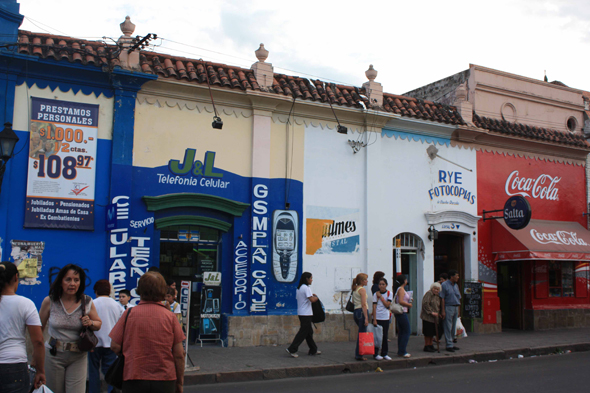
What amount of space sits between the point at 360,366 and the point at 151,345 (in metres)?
6.90

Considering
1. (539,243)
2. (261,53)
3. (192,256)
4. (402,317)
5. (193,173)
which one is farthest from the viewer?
(539,243)

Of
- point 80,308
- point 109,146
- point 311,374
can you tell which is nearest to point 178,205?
point 109,146

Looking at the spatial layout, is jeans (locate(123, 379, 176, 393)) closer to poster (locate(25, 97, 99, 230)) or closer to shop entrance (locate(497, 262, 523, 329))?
poster (locate(25, 97, 99, 230))

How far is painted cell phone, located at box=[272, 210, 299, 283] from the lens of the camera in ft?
42.3

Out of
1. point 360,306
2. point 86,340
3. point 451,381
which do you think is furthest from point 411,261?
point 86,340

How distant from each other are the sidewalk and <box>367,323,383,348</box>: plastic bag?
14.1 inches

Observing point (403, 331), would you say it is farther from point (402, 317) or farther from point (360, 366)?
point (360, 366)

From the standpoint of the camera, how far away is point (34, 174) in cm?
1076

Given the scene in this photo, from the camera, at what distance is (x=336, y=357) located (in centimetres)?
1101

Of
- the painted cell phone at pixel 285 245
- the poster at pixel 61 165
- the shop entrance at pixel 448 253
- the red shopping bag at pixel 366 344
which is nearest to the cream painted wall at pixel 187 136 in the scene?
the poster at pixel 61 165

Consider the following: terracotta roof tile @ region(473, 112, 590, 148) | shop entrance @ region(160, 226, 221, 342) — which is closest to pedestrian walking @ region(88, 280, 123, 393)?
shop entrance @ region(160, 226, 221, 342)

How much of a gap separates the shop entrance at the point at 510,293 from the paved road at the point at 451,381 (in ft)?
19.3

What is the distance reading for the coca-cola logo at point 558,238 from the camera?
52.5ft

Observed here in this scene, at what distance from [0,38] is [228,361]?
7.85 metres
